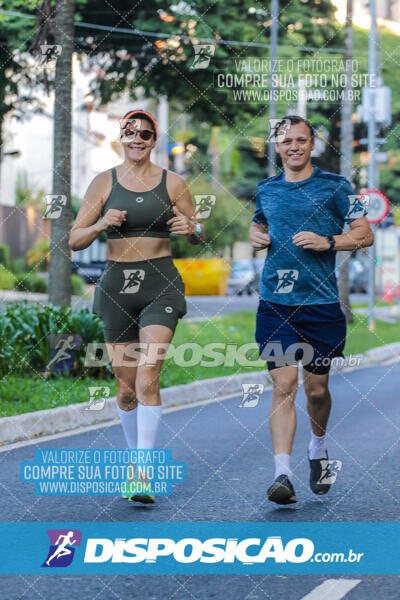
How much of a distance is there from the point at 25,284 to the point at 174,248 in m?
13.0

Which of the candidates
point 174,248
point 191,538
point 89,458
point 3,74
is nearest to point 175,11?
point 3,74

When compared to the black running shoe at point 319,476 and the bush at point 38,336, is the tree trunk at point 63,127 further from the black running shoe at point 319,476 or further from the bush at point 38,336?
the black running shoe at point 319,476

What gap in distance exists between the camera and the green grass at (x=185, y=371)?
9812 mm

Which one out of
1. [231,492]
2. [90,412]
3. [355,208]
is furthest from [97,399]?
[355,208]

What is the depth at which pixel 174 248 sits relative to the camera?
44094 millimetres

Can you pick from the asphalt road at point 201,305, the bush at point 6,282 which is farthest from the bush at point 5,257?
the asphalt road at point 201,305

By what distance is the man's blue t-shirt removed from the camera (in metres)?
5.88

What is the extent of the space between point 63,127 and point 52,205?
2257 millimetres

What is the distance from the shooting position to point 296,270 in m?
5.88

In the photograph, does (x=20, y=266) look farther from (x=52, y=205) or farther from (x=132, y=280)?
(x=132, y=280)

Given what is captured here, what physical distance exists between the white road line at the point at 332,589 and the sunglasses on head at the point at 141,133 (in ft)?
8.21

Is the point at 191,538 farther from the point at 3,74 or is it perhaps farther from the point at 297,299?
the point at 3,74

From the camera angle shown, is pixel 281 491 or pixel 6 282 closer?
pixel 281 491

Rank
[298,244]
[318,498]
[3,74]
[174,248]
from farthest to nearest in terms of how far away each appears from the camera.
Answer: [174,248] < [3,74] < [318,498] < [298,244]
